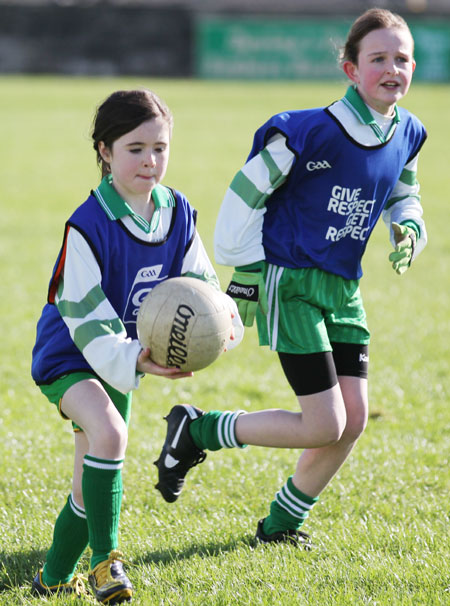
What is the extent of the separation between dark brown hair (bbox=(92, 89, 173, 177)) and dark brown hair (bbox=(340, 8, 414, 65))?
1.02m

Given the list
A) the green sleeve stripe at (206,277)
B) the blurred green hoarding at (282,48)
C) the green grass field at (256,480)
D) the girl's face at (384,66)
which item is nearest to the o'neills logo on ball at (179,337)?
the green sleeve stripe at (206,277)

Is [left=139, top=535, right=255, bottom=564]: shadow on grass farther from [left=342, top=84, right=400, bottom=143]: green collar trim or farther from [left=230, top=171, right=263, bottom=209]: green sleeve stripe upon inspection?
[left=342, top=84, right=400, bottom=143]: green collar trim

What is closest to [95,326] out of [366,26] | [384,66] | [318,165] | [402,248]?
[318,165]

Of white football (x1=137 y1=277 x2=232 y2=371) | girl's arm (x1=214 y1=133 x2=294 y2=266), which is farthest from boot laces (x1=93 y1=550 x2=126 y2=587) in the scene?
girl's arm (x1=214 y1=133 x2=294 y2=266)

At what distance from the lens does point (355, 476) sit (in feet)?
16.1

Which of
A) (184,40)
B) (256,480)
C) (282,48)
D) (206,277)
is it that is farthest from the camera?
(282,48)

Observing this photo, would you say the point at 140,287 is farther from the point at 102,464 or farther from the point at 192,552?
the point at 192,552

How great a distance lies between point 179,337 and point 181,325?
44 mm

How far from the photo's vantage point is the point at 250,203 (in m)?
3.96

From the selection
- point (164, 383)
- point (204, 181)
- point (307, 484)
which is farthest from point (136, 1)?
point (307, 484)

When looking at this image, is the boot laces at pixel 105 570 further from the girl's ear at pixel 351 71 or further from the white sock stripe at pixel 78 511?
the girl's ear at pixel 351 71

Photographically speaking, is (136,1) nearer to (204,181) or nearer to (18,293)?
(204,181)

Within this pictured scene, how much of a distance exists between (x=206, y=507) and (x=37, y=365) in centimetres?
136

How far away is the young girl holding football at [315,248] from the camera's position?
3936mm
